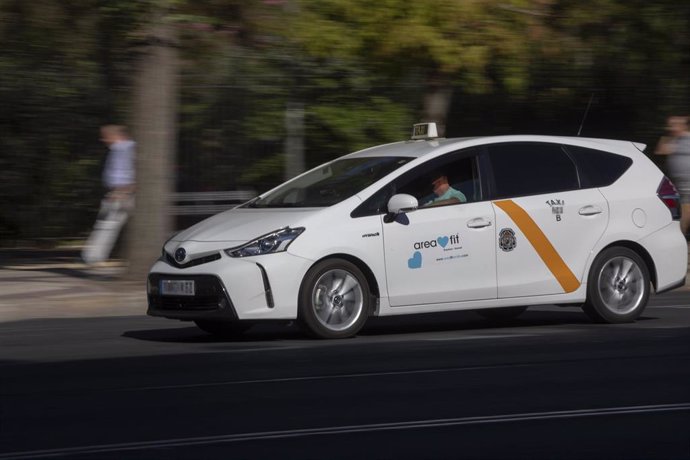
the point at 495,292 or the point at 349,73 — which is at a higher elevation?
the point at 349,73

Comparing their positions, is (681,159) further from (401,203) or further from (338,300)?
(338,300)

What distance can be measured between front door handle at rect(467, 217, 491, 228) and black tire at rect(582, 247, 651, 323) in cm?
107

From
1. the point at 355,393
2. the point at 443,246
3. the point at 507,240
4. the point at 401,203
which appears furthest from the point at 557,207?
the point at 355,393

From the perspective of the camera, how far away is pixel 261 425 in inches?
284

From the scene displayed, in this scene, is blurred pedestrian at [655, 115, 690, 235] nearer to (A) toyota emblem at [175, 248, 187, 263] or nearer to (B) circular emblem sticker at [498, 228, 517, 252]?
(B) circular emblem sticker at [498, 228, 517, 252]

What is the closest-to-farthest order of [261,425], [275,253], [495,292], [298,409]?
[261,425] → [298,409] → [275,253] → [495,292]

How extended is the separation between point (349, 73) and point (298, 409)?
11.1 meters

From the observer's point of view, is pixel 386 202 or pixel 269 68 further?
pixel 269 68

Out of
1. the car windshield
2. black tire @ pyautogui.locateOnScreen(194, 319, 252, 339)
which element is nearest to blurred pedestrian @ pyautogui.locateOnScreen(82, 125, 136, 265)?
the car windshield

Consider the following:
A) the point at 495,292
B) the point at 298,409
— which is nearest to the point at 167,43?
the point at 495,292

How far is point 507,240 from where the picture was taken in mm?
11203

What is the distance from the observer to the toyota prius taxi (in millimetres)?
10453

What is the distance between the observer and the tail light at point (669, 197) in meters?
12.0

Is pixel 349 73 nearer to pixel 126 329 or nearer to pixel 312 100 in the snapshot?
pixel 312 100
